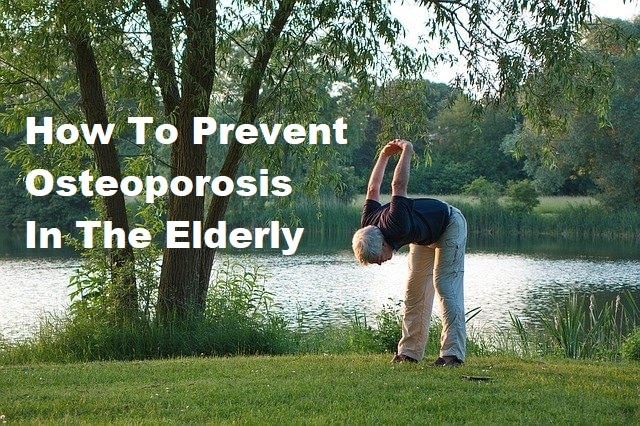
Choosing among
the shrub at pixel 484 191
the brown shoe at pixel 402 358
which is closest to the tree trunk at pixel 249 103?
the brown shoe at pixel 402 358

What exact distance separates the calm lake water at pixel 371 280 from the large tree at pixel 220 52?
1862 mm

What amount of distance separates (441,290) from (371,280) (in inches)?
633

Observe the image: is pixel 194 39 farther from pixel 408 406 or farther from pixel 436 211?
pixel 408 406

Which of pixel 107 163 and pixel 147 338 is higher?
pixel 107 163

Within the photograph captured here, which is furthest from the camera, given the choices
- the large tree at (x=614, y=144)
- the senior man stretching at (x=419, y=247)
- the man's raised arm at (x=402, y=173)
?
the large tree at (x=614, y=144)

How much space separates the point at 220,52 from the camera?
11633mm

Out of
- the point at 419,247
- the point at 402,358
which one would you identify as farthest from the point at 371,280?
the point at 419,247

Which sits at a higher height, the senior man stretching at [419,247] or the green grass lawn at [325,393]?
the senior man stretching at [419,247]

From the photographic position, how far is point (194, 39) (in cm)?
1035

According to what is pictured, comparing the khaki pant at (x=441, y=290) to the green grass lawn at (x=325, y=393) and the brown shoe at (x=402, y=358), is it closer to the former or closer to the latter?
the brown shoe at (x=402, y=358)

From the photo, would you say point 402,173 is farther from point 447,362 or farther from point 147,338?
point 147,338

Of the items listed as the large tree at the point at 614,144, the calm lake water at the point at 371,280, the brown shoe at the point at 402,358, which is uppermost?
the large tree at the point at 614,144

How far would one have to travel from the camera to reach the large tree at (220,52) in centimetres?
1007

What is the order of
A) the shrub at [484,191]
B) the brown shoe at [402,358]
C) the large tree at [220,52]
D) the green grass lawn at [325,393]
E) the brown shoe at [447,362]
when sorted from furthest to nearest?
1. the shrub at [484,191]
2. the large tree at [220,52]
3. the brown shoe at [402,358]
4. the brown shoe at [447,362]
5. the green grass lawn at [325,393]
